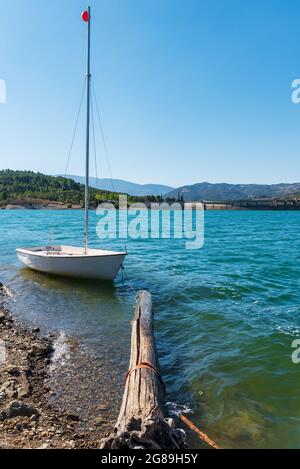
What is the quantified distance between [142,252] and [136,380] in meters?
30.5

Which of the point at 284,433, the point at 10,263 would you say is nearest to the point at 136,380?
the point at 284,433

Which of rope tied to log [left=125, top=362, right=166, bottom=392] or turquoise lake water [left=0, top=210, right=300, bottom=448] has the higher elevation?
rope tied to log [left=125, top=362, right=166, bottom=392]

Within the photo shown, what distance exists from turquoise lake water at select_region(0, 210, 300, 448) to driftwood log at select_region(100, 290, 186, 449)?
4.85ft

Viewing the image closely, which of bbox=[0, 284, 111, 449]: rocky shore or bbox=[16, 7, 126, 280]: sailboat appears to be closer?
bbox=[0, 284, 111, 449]: rocky shore

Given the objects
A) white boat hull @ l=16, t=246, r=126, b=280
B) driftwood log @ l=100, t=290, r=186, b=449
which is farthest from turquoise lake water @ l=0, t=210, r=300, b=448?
driftwood log @ l=100, t=290, r=186, b=449

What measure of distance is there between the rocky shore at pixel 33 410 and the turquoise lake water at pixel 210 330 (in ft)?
6.33

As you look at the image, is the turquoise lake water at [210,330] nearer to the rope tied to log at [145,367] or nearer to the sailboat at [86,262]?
the sailboat at [86,262]

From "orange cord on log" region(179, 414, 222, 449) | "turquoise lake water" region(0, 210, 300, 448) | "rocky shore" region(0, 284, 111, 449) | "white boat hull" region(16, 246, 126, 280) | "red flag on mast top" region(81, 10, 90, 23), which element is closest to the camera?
"rocky shore" region(0, 284, 111, 449)

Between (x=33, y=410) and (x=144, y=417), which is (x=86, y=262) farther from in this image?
(x=144, y=417)

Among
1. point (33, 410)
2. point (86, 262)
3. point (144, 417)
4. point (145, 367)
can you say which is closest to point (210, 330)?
point (145, 367)

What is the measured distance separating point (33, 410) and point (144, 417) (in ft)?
10.0

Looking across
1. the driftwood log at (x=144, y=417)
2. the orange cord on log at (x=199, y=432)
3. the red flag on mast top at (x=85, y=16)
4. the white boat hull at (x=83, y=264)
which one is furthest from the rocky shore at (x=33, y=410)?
the red flag on mast top at (x=85, y=16)

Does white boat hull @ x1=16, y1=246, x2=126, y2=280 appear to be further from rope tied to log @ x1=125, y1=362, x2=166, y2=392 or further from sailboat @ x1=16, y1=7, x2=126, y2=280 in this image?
rope tied to log @ x1=125, y1=362, x2=166, y2=392

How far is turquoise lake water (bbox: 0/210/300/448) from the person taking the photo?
29.0 feet
